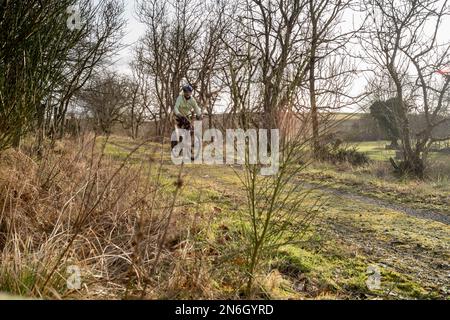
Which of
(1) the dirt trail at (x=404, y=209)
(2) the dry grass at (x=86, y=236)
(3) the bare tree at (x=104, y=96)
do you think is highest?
(3) the bare tree at (x=104, y=96)

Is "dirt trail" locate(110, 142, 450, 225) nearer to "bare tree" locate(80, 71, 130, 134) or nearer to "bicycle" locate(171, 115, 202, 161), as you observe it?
"bicycle" locate(171, 115, 202, 161)

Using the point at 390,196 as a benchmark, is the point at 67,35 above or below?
above

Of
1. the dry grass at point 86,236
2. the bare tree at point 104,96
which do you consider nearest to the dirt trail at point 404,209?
the dry grass at point 86,236

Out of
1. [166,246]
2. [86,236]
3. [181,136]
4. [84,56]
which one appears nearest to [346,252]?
[166,246]

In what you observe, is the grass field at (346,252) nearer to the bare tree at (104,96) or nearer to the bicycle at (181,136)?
the bicycle at (181,136)

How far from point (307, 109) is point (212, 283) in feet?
4.41

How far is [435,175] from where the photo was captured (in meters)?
11.7

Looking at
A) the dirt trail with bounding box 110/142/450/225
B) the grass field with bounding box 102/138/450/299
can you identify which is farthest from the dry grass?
the dirt trail with bounding box 110/142/450/225

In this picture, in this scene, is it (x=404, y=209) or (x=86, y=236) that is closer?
(x=86, y=236)

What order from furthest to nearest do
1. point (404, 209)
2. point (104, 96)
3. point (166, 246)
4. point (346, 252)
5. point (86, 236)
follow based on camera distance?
point (104, 96) → point (404, 209) → point (346, 252) → point (166, 246) → point (86, 236)

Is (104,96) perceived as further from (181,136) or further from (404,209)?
(404,209)
